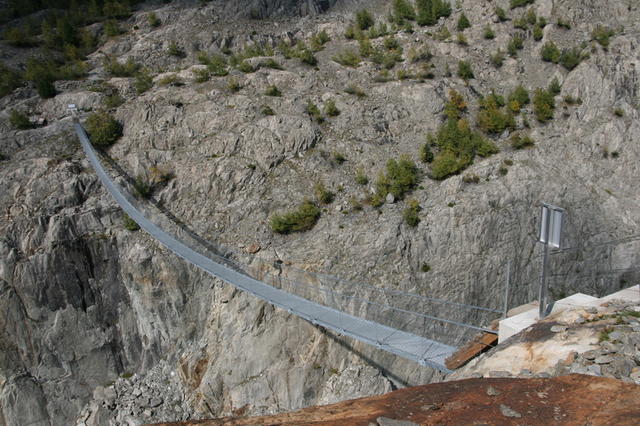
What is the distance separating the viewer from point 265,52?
82.5 ft

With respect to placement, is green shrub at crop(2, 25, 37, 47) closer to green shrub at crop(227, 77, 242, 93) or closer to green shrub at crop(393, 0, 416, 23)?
green shrub at crop(227, 77, 242, 93)

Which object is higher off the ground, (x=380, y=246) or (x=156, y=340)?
(x=380, y=246)

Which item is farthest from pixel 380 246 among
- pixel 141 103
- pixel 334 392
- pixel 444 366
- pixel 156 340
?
pixel 141 103

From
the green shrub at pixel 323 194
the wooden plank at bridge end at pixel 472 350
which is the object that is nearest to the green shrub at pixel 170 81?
the green shrub at pixel 323 194

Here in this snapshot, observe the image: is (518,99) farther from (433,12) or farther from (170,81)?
(170,81)

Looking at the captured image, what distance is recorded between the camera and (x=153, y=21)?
27422 mm

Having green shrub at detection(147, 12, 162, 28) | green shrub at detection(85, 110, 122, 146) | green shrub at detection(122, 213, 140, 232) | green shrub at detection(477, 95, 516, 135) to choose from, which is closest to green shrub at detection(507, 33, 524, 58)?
green shrub at detection(477, 95, 516, 135)

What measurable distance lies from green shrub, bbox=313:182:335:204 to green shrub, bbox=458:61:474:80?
32.5 ft

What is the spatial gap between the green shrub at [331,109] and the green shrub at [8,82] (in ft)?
53.4

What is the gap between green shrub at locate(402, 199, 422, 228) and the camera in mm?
15719

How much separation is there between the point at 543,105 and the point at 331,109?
924cm

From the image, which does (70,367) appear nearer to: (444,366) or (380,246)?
(380,246)

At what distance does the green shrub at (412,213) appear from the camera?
1572 centimetres

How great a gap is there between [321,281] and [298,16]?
21.4m
